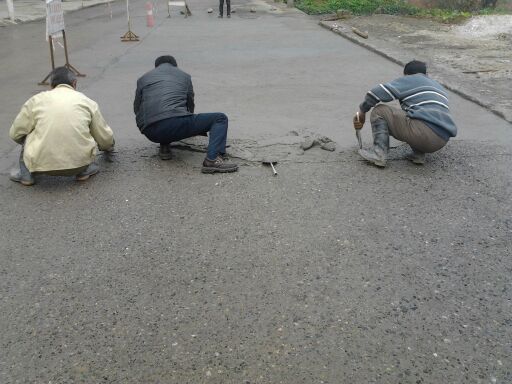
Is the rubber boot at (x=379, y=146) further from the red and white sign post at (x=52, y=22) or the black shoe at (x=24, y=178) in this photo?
the red and white sign post at (x=52, y=22)

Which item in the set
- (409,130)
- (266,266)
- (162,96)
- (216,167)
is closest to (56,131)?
(162,96)

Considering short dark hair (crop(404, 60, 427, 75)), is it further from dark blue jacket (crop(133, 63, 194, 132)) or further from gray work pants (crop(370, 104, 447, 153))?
dark blue jacket (crop(133, 63, 194, 132))

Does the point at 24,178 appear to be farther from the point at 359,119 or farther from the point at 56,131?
the point at 359,119

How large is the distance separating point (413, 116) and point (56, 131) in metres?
3.73

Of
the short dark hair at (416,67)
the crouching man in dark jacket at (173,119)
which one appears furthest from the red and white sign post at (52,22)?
the short dark hair at (416,67)

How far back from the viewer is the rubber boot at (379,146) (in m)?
5.57

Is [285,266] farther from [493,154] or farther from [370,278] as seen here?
[493,154]

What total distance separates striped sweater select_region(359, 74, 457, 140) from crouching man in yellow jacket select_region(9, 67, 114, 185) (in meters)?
3.04

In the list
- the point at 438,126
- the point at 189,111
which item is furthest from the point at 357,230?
the point at 189,111

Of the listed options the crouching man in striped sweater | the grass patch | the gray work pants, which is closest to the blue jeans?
the crouching man in striped sweater

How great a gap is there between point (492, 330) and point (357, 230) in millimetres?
1425

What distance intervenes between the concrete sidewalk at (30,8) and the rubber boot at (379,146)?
16054 mm

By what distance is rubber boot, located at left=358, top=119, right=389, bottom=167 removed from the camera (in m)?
5.57

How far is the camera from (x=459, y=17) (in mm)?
18094
